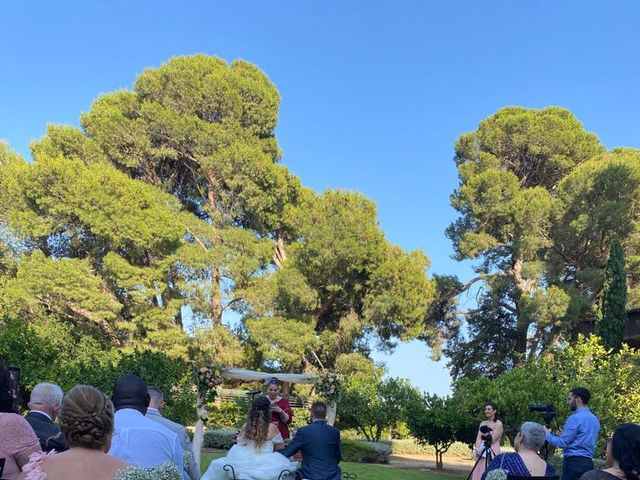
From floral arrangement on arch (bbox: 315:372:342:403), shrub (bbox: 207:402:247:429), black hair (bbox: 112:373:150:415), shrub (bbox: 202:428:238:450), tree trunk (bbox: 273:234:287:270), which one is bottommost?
shrub (bbox: 202:428:238:450)

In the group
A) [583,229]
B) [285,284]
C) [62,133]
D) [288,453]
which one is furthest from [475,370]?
[288,453]

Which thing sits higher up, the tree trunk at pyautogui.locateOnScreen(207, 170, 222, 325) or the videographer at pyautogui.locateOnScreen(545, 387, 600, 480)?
the tree trunk at pyautogui.locateOnScreen(207, 170, 222, 325)

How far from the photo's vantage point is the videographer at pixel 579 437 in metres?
5.18

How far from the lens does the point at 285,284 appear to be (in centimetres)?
2042

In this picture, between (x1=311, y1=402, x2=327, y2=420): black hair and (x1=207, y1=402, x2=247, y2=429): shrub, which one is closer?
(x1=311, y1=402, x2=327, y2=420): black hair

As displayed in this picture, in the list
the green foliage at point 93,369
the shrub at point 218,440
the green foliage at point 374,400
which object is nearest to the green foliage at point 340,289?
the green foliage at point 374,400

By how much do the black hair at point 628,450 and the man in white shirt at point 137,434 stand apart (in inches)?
74.9

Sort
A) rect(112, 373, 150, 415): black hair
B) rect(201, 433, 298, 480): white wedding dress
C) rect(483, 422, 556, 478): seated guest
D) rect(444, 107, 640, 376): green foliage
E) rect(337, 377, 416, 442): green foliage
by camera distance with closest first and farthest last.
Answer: rect(112, 373, 150, 415): black hair, rect(483, 422, 556, 478): seated guest, rect(201, 433, 298, 480): white wedding dress, rect(337, 377, 416, 442): green foliage, rect(444, 107, 640, 376): green foliage

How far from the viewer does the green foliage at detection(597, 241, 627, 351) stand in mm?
17062

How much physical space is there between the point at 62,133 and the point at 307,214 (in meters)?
9.85

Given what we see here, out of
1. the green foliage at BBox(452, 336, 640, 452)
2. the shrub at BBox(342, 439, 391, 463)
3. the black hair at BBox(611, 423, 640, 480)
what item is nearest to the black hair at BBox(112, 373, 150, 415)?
the black hair at BBox(611, 423, 640, 480)

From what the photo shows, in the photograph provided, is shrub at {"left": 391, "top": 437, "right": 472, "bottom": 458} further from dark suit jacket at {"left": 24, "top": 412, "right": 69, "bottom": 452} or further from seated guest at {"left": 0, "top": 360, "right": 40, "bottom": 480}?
seated guest at {"left": 0, "top": 360, "right": 40, "bottom": 480}

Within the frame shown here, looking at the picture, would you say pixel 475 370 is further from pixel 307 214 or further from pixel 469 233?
pixel 307 214

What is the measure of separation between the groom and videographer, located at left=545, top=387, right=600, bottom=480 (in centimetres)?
211
